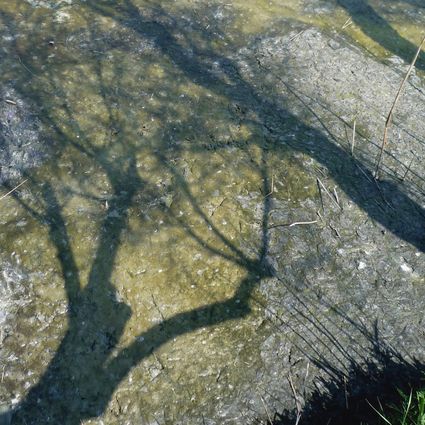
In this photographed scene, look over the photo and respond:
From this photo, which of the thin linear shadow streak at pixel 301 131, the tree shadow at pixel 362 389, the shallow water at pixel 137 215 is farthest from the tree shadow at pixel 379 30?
the tree shadow at pixel 362 389

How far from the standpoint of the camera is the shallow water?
3010 millimetres

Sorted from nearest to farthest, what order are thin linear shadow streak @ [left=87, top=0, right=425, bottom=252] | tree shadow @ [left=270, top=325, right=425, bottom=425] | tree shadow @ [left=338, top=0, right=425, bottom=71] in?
tree shadow @ [left=270, top=325, right=425, bottom=425] → thin linear shadow streak @ [left=87, top=0, right=425, bottom=252] → tree shadow @ [left=338, top=0, right=425, bottom=71]

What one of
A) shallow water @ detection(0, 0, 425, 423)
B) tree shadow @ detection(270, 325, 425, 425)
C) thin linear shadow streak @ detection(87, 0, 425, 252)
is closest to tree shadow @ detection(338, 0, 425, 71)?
shallow water @ detection(0, 0, 425, 423)

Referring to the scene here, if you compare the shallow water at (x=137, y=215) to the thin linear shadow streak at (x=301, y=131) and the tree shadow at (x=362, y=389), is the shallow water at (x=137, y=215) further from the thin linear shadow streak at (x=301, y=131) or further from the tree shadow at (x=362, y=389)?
the tree shadow at (x=362, y=389)

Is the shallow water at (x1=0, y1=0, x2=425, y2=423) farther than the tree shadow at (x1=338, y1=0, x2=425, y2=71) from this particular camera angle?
No

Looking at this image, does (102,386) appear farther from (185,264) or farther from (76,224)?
(76,224)

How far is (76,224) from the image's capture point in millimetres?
3572

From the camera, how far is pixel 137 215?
3645mm

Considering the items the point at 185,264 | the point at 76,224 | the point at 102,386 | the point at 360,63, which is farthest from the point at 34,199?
the point at 360,63

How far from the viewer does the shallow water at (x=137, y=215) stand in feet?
9.87

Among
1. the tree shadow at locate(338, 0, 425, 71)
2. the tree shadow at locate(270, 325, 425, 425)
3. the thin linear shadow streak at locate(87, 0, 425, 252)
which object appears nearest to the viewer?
the tree shadow at locate(270, 325, 425, 425)

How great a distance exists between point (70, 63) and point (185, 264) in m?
2.56

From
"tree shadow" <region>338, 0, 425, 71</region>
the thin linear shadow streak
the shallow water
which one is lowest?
the shallow water

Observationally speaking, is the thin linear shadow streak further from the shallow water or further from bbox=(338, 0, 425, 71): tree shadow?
bbox=(338, 0, 425, 71): tree shadow
